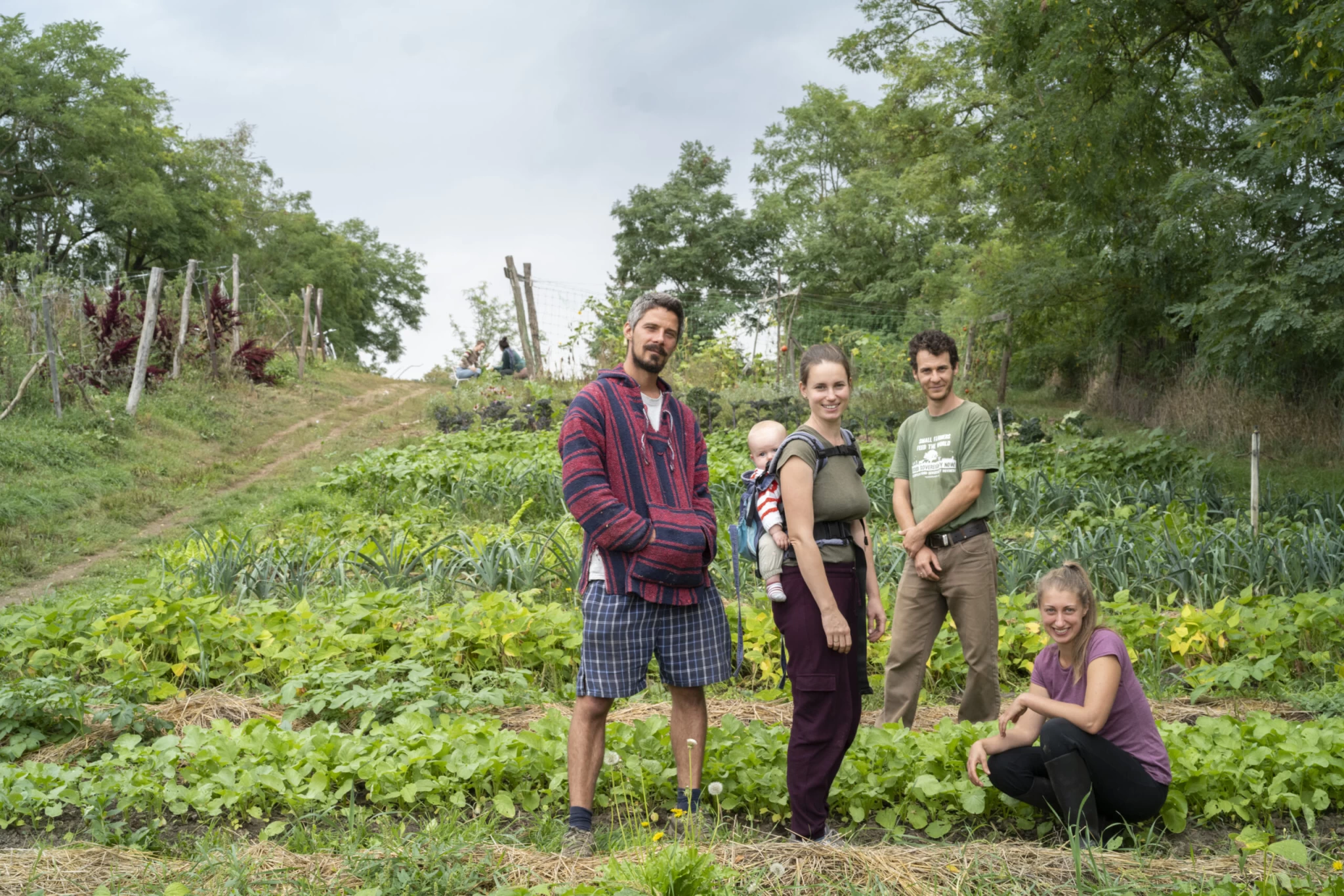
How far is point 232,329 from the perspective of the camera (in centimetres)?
1648

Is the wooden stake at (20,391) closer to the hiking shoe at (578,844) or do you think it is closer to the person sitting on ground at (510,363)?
the person sitting on ground at (510,363)

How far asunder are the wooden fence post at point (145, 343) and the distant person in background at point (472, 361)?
15.1 ft

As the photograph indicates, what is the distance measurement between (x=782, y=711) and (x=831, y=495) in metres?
1.64

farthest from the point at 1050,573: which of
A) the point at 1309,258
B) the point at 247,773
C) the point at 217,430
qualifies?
the point at 217,430

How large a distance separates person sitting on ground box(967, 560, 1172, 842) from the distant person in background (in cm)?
1370

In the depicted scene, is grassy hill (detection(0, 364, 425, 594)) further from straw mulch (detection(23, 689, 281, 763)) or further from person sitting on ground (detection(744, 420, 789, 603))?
person sitting on ground (detection(744, 420, 789, 603))

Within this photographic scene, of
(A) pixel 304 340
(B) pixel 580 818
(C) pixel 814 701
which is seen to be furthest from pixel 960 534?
(A) pixel 304 340

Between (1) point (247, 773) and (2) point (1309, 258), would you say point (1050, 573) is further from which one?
(2) point (1309, 258)

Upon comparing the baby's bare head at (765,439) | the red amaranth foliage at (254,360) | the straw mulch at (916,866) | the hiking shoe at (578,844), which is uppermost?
the red amaranth foliage at (254,360)

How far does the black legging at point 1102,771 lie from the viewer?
2844 mm

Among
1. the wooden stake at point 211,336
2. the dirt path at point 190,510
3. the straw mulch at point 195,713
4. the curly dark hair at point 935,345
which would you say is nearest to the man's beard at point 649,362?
the curly dark hair at point 935,345

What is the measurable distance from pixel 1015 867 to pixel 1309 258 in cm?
746

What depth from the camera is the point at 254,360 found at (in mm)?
16297

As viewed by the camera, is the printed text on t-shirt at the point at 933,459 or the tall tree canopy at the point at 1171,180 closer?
the printed text on t-shirt at the point at 933,459
